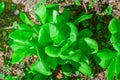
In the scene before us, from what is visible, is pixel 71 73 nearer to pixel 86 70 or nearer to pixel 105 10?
pixel 86 70

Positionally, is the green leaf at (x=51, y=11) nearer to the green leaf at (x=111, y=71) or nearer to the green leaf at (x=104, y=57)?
the green leaf at (x=104, y=57)

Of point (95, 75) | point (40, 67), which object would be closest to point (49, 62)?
point (40, 67)

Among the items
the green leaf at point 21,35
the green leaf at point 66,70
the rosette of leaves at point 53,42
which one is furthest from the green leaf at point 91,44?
the green leaf at point 21,35

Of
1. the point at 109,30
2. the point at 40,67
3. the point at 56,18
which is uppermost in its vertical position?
the point at 56,18

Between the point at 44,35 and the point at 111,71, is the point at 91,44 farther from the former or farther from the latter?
the point at 44,35

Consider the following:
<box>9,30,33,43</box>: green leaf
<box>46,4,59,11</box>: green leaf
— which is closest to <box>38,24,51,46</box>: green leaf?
<box>9,30,33,43</box>: green leaf

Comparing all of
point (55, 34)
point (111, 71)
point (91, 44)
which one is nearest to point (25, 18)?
point (55, 34)
